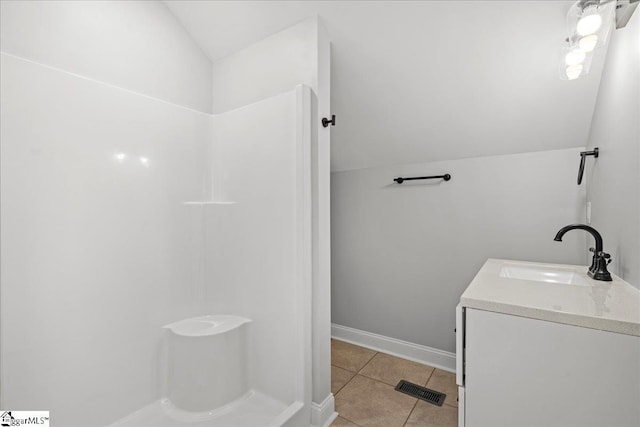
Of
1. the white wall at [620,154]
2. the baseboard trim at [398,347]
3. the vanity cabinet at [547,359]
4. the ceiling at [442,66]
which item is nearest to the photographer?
the vanity cabinet at [547,359]

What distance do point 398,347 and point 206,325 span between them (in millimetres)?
1558

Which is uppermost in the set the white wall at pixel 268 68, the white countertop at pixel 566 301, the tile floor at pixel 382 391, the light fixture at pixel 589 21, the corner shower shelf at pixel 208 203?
the white wall at pixel 268 68

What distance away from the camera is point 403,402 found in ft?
6.06

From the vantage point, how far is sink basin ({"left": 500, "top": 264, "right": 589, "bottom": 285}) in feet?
5.09

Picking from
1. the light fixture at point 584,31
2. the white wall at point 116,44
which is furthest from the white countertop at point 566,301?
the white wall at point 116,44

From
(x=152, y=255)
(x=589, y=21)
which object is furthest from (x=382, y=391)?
(x=589, y=21)

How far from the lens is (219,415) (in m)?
1.60

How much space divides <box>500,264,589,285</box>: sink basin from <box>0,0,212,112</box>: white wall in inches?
89.1

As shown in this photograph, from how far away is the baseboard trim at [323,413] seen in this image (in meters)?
1.62

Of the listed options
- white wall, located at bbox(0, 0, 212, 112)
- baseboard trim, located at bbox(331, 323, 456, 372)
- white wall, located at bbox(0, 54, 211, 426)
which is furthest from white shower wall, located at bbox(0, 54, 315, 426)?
baseboard trim, located at bbox(331, 323, 456, 372)

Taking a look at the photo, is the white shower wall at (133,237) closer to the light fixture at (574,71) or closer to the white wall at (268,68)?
the white wall at (268,68)

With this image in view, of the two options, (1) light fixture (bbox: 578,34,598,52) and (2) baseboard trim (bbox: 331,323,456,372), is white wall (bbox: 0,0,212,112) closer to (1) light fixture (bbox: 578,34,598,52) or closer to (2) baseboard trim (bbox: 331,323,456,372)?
(1) light fixture (bbox: 578,34,598,52)

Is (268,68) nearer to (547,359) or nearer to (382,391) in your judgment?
(547,359)

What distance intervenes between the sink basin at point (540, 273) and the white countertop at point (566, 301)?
20 centimetres
